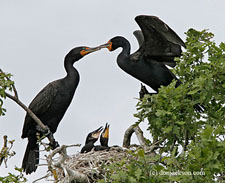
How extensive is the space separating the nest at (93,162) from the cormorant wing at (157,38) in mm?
1759

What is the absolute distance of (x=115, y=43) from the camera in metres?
10.4

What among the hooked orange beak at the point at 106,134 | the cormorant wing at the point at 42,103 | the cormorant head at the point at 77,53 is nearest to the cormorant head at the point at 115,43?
the cormorant head at the point at 77,53

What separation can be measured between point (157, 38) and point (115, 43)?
3.49 ft

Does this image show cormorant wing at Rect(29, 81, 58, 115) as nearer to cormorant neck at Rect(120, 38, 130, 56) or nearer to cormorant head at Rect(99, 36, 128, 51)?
cormorant head at Rect(99, 36, 128, 51)

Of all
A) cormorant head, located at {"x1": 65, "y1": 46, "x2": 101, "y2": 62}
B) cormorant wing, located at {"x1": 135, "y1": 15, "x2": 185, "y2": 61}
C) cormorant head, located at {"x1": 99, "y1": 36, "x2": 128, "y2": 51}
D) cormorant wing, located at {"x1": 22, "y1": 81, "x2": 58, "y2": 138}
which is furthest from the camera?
cormorant head, located at {"x1": 65, "y1": 46, "x2": 101, "y2": 62}

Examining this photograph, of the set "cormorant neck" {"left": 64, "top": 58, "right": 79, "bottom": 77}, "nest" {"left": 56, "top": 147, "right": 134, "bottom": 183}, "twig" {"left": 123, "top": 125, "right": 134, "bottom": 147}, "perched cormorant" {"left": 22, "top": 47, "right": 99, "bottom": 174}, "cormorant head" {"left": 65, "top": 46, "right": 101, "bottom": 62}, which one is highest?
"cormorant head" {"left": 65, "top": 46, "right": 101, "bottom": 62}

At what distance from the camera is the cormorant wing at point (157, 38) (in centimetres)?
910

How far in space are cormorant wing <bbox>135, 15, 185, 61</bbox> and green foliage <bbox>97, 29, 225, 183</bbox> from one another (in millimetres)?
1301

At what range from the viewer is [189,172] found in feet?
18.7

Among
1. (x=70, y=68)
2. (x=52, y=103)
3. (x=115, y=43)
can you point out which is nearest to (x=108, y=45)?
(x=115, y=43)

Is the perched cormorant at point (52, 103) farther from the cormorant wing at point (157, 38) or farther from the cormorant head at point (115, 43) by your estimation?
the cormorant wing at point (157, 38)

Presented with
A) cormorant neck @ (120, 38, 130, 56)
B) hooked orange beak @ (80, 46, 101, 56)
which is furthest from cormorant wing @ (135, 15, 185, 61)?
hooked orange beak @ (80, 46, 101, 56)

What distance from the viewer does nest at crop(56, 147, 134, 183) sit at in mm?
7746

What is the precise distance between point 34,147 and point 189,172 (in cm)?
507
